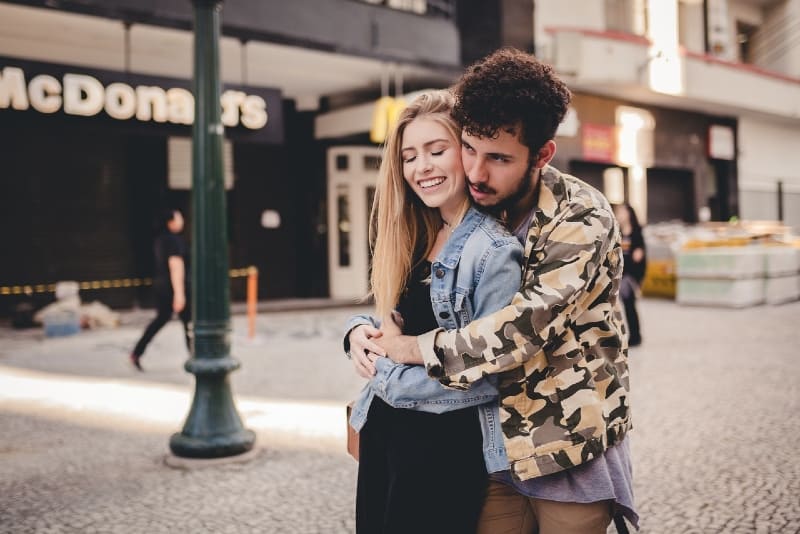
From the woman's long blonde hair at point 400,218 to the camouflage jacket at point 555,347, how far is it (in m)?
0.27

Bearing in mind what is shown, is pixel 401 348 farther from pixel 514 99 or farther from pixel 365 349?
Answer: pixel 514 99

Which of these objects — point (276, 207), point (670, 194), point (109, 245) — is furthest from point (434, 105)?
point (670, 194)

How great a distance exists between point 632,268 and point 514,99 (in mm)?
7507

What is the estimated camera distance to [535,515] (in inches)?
74.3

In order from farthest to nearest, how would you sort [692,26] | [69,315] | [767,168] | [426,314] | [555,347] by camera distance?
[767,168] < [692,26] < [69,315] < [426,314] < [555,347]

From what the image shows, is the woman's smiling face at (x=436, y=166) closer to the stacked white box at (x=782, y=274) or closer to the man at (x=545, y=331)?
the man at (x=545, y=331)

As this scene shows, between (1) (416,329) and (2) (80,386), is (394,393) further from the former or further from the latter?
(2) (80,386)

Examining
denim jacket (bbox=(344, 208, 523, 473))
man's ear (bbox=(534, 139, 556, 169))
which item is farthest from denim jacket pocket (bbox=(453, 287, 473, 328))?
man's ear (bbox=(534, 139, 556, 169))

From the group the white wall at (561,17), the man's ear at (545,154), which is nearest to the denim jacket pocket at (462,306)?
the man's ear at (545,154)

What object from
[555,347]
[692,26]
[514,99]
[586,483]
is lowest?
[586,483]

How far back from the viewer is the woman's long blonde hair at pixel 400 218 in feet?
6.43

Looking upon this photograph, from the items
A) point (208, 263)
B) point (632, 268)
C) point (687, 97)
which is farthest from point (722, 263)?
point (208, 263)

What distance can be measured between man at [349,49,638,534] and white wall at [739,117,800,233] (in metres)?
25.2

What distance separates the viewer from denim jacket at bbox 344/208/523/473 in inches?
68.0
